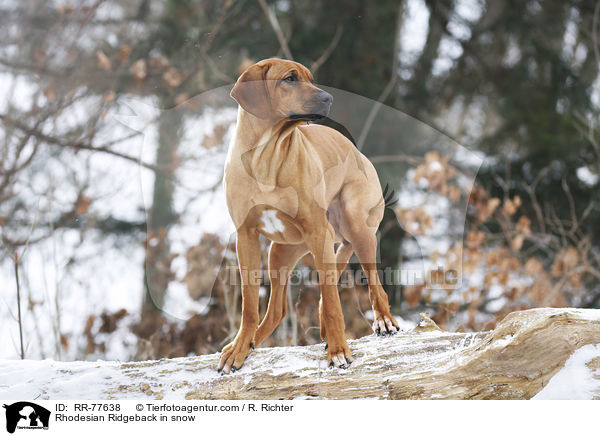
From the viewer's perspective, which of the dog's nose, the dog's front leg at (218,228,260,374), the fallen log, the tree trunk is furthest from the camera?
the tree trunk

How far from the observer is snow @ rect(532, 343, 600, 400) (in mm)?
1799

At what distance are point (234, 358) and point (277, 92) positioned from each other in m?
0.92

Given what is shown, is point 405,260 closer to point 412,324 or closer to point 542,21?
point 412,324

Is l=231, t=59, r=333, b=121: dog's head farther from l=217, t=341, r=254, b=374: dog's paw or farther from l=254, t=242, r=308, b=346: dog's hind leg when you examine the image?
l=217, t=341, r=254, b=374: dog's paw

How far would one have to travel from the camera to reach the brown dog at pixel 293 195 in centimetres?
181

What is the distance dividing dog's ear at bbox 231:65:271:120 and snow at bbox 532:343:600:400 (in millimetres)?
1261

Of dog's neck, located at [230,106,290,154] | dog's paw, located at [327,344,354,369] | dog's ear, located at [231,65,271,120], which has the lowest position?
dog's paw, located at [327,344,354,369]

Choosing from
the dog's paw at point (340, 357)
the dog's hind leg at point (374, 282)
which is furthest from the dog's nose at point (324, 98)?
the dog's paw at point (340, 357)

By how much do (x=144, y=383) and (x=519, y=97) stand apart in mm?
4509

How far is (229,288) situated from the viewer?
3.38 meters

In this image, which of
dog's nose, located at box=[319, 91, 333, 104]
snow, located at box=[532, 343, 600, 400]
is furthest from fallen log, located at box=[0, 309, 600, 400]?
dog's nose, located at box=[319, 91, 333, 104]

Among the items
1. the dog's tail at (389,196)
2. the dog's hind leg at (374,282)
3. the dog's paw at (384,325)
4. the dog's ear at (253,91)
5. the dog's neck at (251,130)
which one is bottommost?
the dog's paw at (384,325)

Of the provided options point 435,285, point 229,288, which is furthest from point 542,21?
point 229,288

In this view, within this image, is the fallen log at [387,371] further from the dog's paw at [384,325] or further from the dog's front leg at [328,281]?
the dog's front leg at [328,281]
